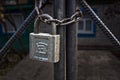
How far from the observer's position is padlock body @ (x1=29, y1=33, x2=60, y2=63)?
947 mm

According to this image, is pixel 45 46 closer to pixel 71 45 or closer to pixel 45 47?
pixel 45 47

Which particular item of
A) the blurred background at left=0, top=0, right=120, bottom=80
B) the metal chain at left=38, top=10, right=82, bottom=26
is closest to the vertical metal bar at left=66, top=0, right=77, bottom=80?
the metal chain at left=38, top=10, right=82, bottom=26

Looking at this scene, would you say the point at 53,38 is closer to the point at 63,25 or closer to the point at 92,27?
the point at 63,25

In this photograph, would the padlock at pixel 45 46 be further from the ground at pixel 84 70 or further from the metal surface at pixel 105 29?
the ground at pixel 84 70

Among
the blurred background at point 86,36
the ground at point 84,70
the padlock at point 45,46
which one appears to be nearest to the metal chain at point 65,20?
the padlock at point 45,46

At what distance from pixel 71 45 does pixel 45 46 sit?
131mm

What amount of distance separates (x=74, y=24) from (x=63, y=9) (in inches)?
3.2

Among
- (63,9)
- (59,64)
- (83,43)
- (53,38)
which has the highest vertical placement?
(63,9)

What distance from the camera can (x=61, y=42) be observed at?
101 cm

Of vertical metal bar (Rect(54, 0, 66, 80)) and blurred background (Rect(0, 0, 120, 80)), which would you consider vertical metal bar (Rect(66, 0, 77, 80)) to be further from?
blurred background (Rect(0, 0, 120, 80))

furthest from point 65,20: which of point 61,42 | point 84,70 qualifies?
point 84,70

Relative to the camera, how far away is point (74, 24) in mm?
1023

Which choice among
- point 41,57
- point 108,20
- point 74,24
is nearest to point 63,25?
point 74,24

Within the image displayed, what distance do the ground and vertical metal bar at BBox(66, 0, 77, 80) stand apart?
4492mm
